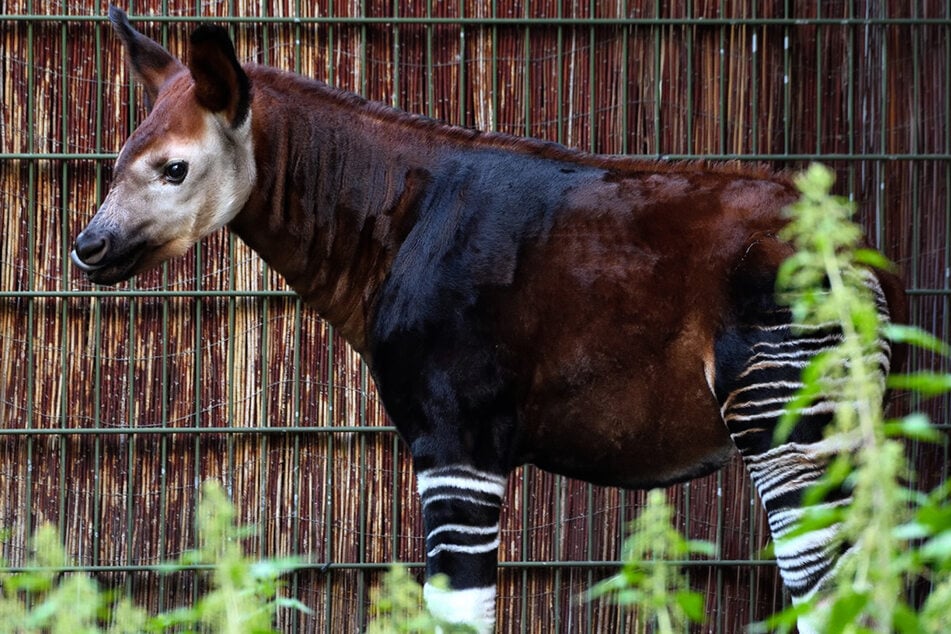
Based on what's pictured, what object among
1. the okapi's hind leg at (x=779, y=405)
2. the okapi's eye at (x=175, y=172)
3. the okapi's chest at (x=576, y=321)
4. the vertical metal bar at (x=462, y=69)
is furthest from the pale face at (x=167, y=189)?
the vertical metal bar at (x=462, y=69)

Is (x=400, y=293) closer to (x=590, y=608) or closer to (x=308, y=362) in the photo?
(x=308, y=362)

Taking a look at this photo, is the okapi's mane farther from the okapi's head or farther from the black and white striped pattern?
the black and white striped pattern

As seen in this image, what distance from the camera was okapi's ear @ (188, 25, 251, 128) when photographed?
10.2ft

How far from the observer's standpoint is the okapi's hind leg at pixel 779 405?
281 centimetres

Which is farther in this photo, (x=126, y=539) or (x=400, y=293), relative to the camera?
(x=126, y=539)

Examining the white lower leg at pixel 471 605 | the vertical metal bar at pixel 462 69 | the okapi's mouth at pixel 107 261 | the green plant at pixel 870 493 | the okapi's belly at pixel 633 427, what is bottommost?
the white lower leg at pixel 471 605

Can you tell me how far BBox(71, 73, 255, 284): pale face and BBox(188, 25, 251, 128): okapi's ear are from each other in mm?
33

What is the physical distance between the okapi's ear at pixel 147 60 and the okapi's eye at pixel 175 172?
0.39 metres

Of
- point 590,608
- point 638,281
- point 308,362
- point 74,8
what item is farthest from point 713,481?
point 74,8

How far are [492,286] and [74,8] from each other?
2.62 meters

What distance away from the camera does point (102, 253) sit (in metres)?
3.17

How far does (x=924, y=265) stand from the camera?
485 cm

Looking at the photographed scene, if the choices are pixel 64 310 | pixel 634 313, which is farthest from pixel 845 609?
pixel 64 310

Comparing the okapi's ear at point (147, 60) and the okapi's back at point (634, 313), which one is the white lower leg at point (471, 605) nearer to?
the okapi's back at point (634, 313)
